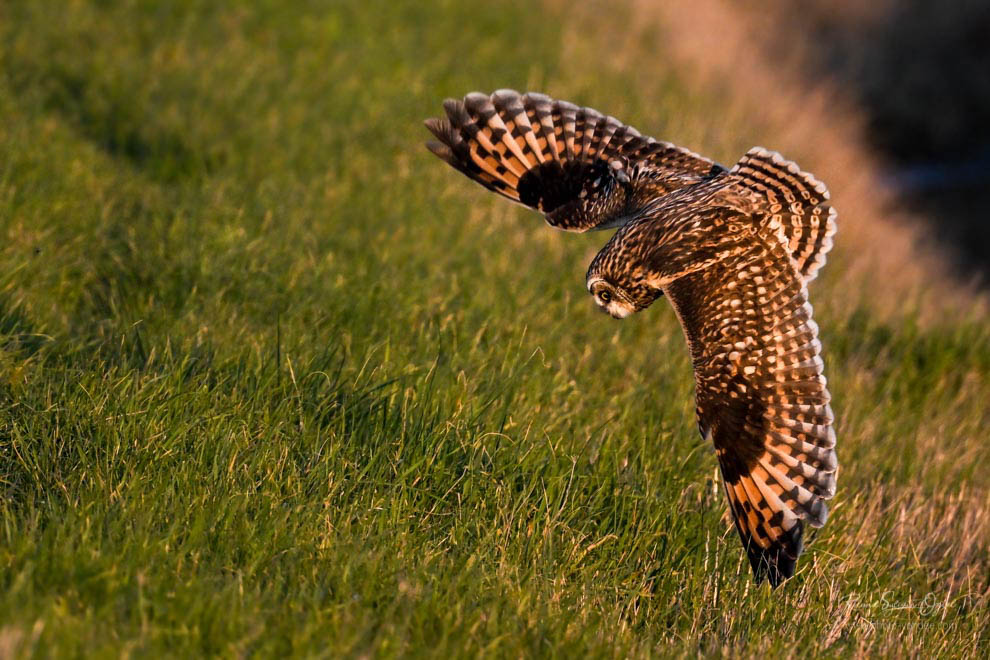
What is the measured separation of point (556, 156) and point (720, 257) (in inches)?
48.2

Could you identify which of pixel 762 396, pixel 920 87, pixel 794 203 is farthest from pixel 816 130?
pixel 762 396

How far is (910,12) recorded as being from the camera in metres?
17.9

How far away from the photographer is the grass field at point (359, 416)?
3.65 m

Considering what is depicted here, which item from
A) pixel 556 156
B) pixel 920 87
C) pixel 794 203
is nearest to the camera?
pixel 794 203

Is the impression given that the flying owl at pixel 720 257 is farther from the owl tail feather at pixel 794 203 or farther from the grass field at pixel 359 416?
the grass field at pixel 359 416

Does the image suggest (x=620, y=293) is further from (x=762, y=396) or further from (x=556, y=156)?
(x=556, y=156)

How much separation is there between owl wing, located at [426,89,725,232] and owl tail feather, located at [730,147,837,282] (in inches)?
20.7

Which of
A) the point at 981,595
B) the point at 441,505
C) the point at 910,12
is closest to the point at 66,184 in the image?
the point at 441,505

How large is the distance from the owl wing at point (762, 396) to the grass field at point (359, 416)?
23 centimetres

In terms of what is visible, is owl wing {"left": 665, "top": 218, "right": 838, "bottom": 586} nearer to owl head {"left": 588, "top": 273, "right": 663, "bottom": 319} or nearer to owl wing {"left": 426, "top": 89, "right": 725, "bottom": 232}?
owl head {"left": 588, "top": 273, "right": 663, "bottom": 319}

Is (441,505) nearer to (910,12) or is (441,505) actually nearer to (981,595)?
(981,595)

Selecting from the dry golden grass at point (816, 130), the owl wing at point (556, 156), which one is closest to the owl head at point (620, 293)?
the owl wing at point (556, 156)

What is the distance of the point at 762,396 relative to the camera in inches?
183

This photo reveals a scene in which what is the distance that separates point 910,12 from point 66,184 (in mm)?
14763
